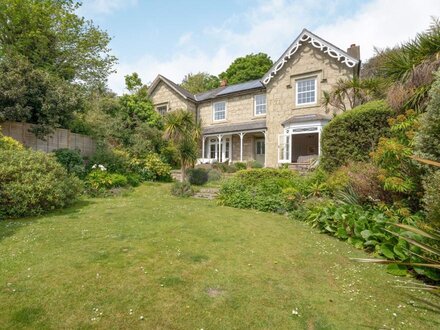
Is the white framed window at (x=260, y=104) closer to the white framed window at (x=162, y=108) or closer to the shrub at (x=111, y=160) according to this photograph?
the white framed window at (x=162, y=108)

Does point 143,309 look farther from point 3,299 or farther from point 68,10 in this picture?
point 68,10

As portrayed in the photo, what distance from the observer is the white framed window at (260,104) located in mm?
21625

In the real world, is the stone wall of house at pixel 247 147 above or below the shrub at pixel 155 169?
above

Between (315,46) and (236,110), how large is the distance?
8.25 metres

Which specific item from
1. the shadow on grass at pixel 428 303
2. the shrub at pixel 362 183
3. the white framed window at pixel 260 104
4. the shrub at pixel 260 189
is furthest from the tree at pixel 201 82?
the shadow on grass at pixel 428 303

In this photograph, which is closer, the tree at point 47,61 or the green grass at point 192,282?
the green grass at point 192,282

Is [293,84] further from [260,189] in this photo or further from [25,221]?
[25,221]

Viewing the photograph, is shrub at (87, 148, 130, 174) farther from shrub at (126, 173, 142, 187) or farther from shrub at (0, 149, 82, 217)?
shrub at (0, 149, 82, 217)

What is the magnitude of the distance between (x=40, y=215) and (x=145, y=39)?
8.85m

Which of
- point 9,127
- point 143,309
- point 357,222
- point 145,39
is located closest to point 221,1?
point 145,39

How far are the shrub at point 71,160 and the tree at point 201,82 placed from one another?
30235 mm

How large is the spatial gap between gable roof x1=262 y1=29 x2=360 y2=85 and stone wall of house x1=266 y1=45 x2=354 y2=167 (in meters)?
0.30

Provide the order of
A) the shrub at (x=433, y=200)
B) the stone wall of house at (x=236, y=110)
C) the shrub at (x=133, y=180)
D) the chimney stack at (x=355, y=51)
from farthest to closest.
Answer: the stone wall of house at (x=236, y=110) → the chimney stack at (x=355, y=51) → the shrub at (x=133, y=180) → the shrub at (x=433, y=200)

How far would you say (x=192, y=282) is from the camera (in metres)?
3.49
